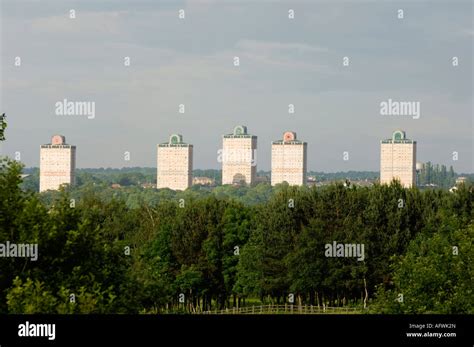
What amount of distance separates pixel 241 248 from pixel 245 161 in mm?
8955

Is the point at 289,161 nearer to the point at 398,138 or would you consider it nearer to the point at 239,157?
the point at 239,157

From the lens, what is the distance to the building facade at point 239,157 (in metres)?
47.2

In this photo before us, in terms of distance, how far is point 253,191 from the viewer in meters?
56.4

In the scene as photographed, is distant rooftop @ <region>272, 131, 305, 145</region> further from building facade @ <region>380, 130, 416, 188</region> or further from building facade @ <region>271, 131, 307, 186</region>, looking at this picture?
building facade @ <region>380, 130, 416, 188</region>

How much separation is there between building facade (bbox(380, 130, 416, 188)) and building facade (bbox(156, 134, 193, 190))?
40.9ft

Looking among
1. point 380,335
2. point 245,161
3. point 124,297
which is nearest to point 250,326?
point 380,335

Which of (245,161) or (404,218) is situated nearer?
(404,218)

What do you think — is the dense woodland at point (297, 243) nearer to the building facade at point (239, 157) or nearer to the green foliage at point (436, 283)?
the green foliage at point (436, 283)

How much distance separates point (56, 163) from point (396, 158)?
2189cm

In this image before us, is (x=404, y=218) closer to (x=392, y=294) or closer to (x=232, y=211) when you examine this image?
(x=232, y=211)

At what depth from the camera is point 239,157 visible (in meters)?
53.0

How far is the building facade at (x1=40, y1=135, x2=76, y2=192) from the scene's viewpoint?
4338 centimetres

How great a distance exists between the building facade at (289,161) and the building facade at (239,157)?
1.76 m

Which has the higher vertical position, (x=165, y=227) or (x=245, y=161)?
(x=245, y=161)
